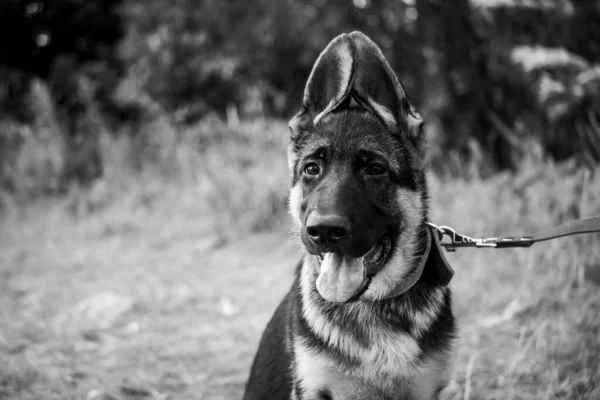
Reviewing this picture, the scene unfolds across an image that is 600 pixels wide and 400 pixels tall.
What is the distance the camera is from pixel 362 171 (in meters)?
2.51

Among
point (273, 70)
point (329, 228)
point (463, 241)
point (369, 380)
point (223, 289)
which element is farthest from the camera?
point (273, 70)

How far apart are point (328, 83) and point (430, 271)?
1.15m

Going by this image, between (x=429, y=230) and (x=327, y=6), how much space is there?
483 centimetres

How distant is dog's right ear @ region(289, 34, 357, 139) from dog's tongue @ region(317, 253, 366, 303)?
84cm

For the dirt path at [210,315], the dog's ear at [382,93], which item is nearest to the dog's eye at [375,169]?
the dog's ear at [382,93]

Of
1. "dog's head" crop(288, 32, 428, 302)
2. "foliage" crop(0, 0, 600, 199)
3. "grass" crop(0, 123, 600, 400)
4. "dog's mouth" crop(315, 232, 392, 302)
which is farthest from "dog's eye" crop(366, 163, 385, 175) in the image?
"foliage" crop(0, 0, 600, 199)

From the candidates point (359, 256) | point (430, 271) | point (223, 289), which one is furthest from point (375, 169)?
point (223, 289)

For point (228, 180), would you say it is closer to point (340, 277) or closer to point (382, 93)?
point (382, 93)

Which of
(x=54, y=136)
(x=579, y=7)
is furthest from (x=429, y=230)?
(x=54, y=136)

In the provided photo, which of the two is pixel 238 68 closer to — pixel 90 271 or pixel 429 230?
pixel 90 271

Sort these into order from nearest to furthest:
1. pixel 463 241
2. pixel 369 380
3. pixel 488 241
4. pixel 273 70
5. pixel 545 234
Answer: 1. pixel 369 380
2. pixel 545 234
3. pixel 488 241
4. pixel 463 241
5. pixel 273 70

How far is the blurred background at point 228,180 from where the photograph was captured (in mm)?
3760

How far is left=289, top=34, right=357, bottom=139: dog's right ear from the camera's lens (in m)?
2.55

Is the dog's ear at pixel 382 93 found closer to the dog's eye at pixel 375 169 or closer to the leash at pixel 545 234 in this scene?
the dog's eye at pixel 375 169
